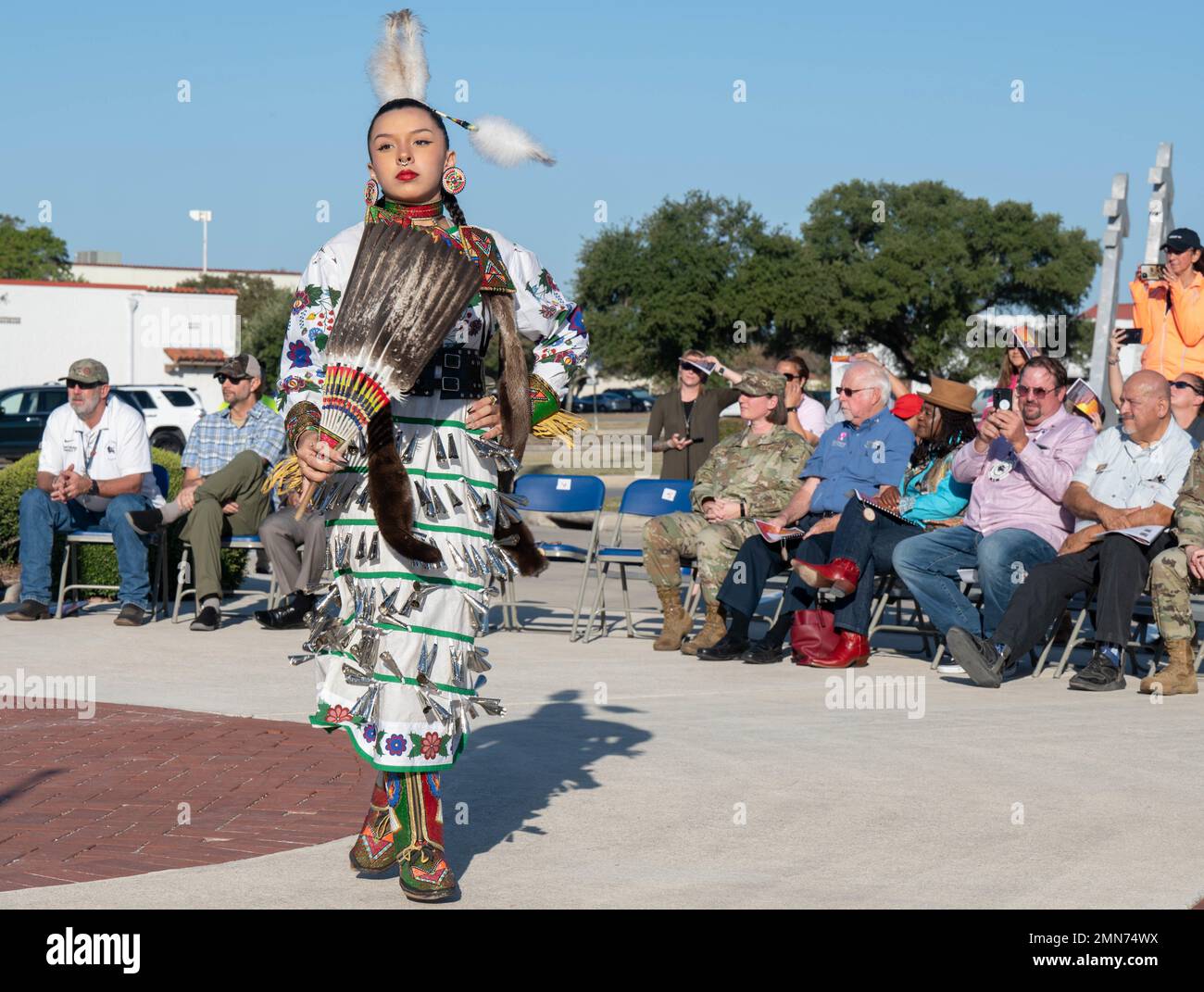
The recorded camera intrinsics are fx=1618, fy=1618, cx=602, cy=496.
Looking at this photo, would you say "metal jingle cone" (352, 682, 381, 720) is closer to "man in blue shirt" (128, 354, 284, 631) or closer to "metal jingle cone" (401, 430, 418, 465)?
"metal jingle cone" (401, 430, 418, 465)

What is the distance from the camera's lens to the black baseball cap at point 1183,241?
1108 centimetres

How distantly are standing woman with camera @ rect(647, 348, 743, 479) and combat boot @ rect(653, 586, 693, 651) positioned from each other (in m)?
2.29

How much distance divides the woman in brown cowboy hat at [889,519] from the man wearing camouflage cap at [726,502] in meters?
0.65

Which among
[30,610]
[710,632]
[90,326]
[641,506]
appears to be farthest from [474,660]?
[90,326]

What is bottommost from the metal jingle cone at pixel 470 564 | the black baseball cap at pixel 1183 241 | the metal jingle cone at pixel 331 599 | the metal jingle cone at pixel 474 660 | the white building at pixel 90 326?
→ the metal jingle cone at pixel 474 660

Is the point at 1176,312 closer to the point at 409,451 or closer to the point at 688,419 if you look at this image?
the point at 688,419

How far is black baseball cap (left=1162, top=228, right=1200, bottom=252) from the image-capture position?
11.1 meters

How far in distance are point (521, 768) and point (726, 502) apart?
12.8 ft

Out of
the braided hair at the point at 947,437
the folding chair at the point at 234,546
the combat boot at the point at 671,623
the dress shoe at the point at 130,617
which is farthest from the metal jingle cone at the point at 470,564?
the dress shoe at the point at 130,617

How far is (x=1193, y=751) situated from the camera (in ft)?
22.7

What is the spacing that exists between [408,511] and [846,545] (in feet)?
17.3

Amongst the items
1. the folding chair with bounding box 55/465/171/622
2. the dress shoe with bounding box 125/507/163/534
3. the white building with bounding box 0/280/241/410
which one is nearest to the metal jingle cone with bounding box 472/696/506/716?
the dress shoe with bounding box 125/507/163/534

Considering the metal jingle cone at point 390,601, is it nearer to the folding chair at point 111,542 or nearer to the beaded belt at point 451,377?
the beaded belt at point 451,377
